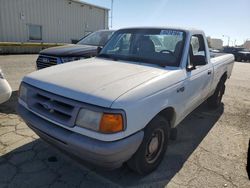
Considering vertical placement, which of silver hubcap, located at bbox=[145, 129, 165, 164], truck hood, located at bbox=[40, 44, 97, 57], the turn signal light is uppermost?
truck hood, located at bbox=[40, 44, 97, 57]

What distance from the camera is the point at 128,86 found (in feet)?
8.09

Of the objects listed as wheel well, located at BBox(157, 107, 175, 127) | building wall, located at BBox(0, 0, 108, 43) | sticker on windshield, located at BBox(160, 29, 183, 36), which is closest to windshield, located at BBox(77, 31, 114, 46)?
sticker on windshield, located at BBox(160, 29, 183, 36)

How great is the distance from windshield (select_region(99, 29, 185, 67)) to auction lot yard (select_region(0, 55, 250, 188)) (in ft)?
4.71

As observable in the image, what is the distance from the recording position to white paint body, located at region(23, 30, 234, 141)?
2273mm

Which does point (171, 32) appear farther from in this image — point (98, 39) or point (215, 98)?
point (98, 39)

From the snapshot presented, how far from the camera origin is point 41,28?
A: 64.2ft

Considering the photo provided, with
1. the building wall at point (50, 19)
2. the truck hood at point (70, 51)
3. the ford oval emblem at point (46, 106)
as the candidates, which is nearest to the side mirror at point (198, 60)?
the ford oval emblem at point (46, 106)

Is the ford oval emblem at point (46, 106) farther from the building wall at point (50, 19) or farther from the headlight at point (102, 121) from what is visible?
the building wall at point (50, 19)

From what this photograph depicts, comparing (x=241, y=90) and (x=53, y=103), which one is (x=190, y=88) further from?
(x=241, y=90)

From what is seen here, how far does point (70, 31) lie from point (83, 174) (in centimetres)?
2059

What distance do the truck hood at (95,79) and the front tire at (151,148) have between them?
55 centimetres

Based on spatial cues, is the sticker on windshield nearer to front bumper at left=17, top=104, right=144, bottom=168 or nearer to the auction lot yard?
the auction lot yard

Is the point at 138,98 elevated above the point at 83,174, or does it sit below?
above

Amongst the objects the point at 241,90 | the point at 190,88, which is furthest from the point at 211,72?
the point at 241,90
